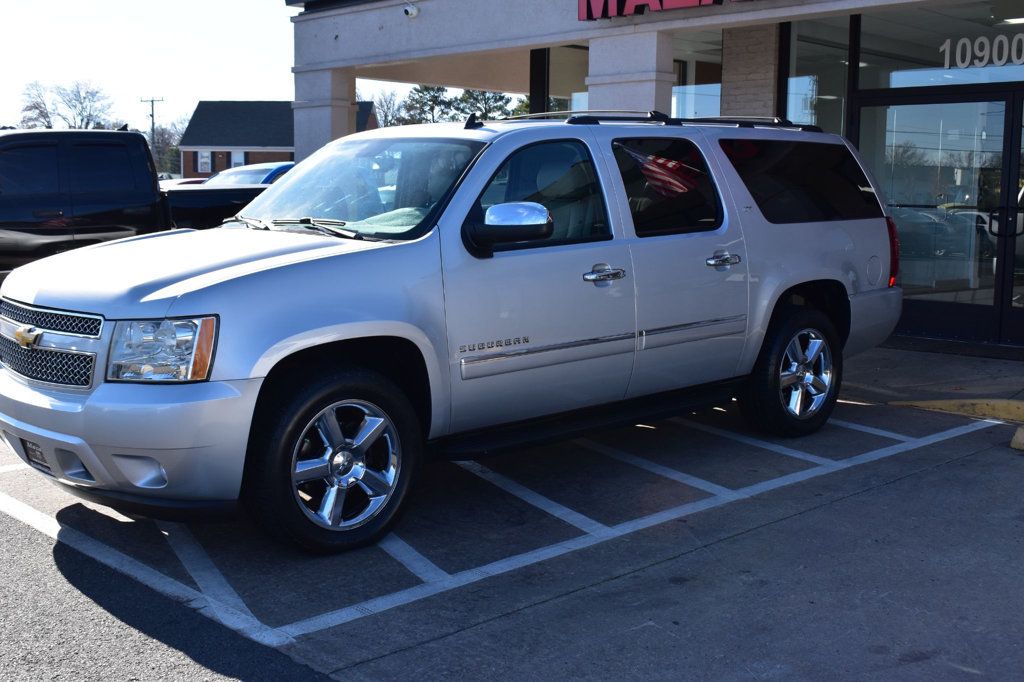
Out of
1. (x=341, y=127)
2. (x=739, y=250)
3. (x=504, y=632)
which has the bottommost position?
(x=504, y=632)

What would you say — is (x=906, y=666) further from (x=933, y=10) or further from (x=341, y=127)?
(x=341, y=127)

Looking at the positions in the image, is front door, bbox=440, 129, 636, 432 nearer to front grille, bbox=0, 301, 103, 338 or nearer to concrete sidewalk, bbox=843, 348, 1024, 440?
front grille, bbox=0, 301, 103, 338

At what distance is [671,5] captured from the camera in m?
11.3

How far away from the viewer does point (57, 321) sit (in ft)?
16.2

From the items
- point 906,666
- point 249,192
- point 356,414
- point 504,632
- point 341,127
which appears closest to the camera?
point 906,666

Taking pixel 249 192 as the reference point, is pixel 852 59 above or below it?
above

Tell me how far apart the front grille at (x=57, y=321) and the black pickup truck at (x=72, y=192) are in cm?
532

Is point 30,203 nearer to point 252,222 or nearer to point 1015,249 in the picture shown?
point 252,222

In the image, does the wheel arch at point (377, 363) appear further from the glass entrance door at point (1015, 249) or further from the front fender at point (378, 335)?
the glass entrance door at point (1015, 249)

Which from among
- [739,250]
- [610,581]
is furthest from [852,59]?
[610,581]

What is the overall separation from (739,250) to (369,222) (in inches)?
94.2

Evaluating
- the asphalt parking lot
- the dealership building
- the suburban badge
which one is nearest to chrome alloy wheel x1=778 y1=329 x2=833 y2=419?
the asphalt parking lot

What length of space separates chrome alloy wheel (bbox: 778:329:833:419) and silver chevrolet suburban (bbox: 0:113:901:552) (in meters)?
0.02

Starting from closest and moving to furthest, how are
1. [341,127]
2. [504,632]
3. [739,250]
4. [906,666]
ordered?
1. [906,666]
2. [504,632]
3. [739,250]
4. [341,127]
